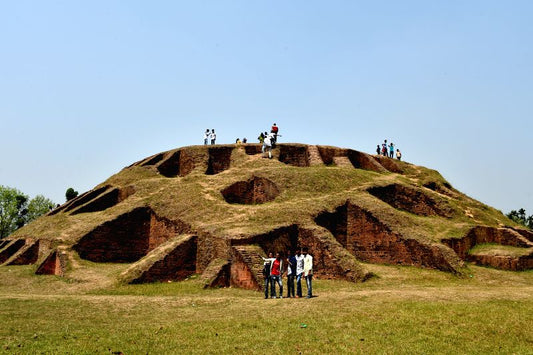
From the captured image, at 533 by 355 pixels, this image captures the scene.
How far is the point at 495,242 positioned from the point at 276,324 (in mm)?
16519

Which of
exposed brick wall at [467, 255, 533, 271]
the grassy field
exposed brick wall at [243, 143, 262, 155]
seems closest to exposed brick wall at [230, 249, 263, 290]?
the grassy field

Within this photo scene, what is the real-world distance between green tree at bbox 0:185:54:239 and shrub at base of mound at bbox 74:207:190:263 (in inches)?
1308

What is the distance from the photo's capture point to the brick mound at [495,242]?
Answer: 1855 centimetres

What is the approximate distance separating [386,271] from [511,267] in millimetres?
5205

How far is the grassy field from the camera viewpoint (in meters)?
8.02

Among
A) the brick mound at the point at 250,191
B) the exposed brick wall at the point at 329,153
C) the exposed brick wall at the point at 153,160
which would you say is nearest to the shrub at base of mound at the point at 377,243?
the brick mound at the point at 250,191

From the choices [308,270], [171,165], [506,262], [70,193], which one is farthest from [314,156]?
[70,193]

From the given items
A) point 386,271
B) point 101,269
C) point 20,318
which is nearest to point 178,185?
point 101,269

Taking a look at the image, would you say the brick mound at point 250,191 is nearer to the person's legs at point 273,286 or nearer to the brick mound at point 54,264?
the brick mound at point 54,264

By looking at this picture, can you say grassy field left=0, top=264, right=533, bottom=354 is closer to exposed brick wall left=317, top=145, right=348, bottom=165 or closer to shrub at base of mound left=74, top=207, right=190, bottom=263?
shrub at base of mound left=74, top=207, right=190, bottom=263

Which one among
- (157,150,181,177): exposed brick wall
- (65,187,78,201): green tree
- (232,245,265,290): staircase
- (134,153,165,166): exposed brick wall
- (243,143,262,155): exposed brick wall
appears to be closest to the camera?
(232,245,265,290): staircase

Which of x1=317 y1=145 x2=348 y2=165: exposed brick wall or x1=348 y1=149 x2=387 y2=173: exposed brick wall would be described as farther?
x1=317 y1=145 x2=348 y2=165: exposed brick wall

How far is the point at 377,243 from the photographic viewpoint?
2033 cm

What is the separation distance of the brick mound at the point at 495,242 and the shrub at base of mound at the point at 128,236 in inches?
491
